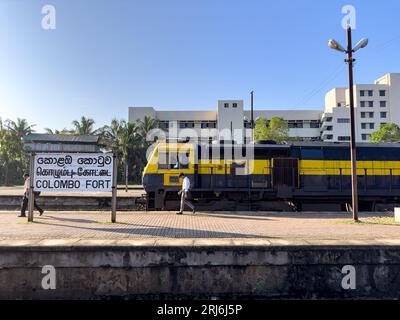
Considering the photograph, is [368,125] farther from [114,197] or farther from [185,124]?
[114,197]

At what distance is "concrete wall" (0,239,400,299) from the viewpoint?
5.54 m

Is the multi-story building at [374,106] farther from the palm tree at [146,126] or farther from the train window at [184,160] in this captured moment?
the train window at [184,160]

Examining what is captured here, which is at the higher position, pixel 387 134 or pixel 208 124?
pixel 208 124

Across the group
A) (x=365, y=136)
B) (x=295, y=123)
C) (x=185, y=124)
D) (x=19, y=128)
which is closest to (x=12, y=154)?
(x=19, y=128)

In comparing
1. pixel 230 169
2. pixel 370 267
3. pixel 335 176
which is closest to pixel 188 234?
pixel 370 267

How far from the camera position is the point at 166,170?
14633 millimetres

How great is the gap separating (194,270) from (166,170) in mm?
9233

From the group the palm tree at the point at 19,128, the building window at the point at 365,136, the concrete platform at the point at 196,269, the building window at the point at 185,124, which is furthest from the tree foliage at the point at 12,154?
the building window at the point at 365,136

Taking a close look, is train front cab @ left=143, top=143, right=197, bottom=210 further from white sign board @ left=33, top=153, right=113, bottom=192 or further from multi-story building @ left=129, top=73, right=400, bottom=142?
multi-story building @ left=129, top=73, right=400, bottom=142

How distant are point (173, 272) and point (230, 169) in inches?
380

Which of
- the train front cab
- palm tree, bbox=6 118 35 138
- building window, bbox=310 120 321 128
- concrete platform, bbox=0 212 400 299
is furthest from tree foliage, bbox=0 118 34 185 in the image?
building window, bbox=310 120 321 128

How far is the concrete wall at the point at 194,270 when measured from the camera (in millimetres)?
5535

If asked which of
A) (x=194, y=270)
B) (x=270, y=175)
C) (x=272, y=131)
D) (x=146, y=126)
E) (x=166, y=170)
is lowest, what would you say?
(x=194, y=270)
